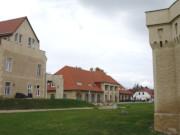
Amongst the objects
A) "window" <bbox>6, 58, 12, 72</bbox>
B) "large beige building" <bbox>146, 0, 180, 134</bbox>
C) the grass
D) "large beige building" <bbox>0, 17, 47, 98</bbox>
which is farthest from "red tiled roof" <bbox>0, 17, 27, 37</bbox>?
"large beige building" <bbox>146, 0, 180, 134</bbox>

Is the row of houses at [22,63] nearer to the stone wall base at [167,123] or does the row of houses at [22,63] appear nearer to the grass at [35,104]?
the grass at [35,104]

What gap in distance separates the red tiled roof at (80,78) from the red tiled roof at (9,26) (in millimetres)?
20316

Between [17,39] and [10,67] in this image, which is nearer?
[10,67]

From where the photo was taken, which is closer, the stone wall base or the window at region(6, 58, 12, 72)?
the stone wall base

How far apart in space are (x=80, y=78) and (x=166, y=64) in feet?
141

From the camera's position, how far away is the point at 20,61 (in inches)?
1250

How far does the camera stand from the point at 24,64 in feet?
107

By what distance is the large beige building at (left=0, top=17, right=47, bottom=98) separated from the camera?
2912cm

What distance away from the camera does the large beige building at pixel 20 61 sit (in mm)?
29125

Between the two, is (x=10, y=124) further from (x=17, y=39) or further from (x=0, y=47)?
(x=17, y=39)

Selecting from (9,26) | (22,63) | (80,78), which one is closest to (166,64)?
(22,63)

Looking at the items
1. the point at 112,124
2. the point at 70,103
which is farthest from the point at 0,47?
the point at 112,124

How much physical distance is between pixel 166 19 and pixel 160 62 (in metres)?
2.77

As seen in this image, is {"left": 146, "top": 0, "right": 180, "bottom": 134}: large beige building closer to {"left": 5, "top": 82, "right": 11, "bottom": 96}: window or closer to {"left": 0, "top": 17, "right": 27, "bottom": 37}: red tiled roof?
{"left": 5, "top": 82, "right": 11, "bottom": 96}: window
